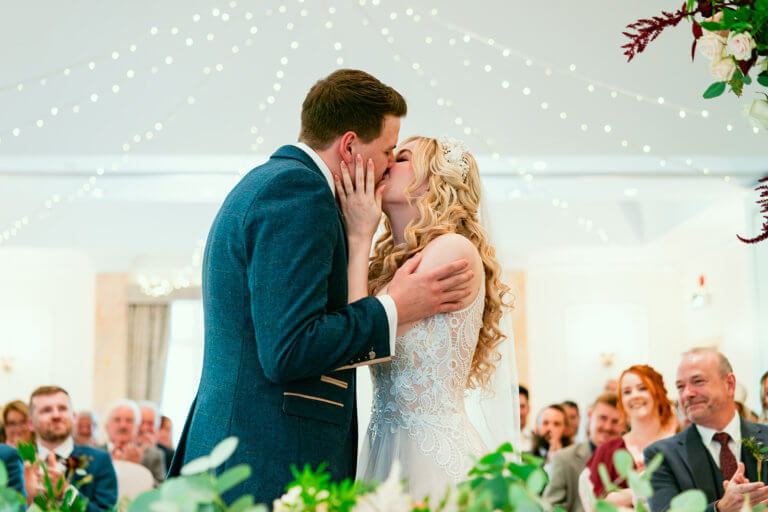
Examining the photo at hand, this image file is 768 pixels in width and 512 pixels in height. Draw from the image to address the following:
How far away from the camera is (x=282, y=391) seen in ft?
7.06

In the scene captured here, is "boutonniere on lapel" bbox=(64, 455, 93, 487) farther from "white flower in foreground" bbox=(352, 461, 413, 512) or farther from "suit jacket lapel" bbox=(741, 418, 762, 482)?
"suit jacket lapel" bbox=(741, 418, 762, 482)

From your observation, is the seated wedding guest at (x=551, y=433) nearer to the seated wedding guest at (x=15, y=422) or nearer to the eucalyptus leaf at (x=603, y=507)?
the seated wedding guest at (x=15, y=422)

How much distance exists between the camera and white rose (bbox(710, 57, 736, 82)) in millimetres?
1740

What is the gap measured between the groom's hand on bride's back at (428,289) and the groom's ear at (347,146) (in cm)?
33

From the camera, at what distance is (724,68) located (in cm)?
174

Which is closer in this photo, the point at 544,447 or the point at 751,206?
the point at 544,447

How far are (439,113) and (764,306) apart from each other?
440cm

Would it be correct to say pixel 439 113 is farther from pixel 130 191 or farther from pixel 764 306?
pixel 764 306

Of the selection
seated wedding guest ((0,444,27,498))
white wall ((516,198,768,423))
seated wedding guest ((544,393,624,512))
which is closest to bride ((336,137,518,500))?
seated wedding guest ((0,444,27,498))

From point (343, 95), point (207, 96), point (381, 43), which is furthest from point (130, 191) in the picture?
point (343, 95)

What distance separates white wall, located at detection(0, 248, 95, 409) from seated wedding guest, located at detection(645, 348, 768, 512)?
1077cm

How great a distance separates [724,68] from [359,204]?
3.39ft

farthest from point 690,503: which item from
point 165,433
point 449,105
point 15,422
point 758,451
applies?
point 165,433

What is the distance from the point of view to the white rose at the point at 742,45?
5.46 ft
